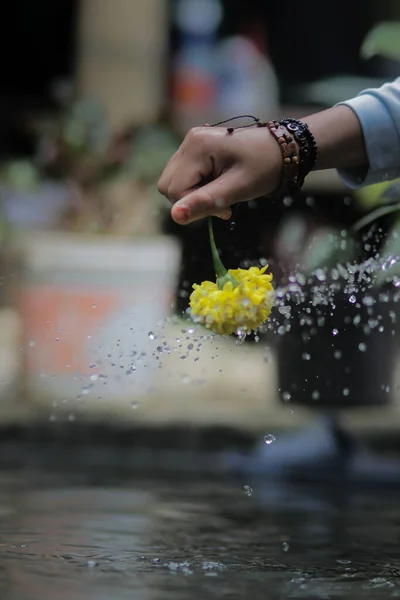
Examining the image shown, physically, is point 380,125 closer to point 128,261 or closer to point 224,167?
point 224,167

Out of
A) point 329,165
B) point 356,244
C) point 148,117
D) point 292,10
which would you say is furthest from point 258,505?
point 292,10

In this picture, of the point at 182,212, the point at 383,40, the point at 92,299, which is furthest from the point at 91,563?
the point at 92,299

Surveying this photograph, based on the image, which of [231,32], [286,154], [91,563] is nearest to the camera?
[286,154]

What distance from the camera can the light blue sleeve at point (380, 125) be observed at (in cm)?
237

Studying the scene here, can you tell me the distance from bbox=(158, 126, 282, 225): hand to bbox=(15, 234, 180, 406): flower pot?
9.20 ft

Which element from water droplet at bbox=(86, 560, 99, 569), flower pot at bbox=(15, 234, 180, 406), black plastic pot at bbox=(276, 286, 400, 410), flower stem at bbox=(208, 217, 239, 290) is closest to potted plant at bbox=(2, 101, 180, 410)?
flower pot at bbox=(15, 234, 180, 406)

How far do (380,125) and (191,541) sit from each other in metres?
1.14

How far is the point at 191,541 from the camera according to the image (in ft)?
10.1

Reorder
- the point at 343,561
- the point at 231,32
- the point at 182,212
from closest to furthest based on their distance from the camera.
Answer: the point at 182,212 → the point at 343,561 → the point at 231,32

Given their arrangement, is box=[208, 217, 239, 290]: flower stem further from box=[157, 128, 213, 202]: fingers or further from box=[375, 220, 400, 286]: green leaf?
box=[375, 220, 400, 286]: green leaf

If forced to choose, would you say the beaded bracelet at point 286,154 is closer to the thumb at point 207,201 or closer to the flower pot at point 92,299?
the thumb at point 207,201

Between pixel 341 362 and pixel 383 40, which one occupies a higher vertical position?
pixel 383 40

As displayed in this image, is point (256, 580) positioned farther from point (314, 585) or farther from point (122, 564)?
point (122, 564)

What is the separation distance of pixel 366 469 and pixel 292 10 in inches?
157
